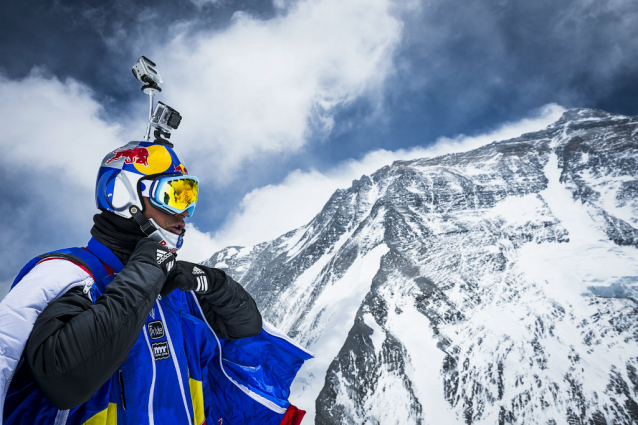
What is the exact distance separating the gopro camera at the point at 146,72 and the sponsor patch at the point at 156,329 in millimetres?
3098

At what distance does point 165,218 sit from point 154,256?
1.05 m

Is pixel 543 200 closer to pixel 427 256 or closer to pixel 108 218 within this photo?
pixel 427 256

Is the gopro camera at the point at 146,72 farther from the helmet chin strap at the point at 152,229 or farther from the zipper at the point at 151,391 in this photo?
the zipper at the point at 151,391

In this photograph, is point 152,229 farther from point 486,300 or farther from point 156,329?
point 486,300

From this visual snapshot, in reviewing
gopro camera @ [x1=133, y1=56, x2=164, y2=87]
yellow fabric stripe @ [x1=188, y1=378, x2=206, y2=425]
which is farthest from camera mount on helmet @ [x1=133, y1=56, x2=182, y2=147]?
yellow fabric stripe @ [x1=188, y1=378, x2=206, y2=425]

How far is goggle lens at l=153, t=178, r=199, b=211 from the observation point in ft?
11.2

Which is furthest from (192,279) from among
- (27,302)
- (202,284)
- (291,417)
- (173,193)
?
(291,417)

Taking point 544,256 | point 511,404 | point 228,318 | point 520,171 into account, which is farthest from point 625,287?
point 228,318

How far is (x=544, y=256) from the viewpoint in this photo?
235 feet

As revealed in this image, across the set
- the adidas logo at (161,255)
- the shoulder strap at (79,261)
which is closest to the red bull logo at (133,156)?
the shoulder strap at (79,261)

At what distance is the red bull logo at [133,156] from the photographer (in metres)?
3.39

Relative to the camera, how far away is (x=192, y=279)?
3043mm

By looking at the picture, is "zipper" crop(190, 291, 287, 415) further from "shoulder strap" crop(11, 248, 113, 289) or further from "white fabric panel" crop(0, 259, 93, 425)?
"white fabric panel" crop(0, 259, 93, 425)

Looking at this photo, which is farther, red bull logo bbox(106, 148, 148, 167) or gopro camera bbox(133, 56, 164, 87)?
gopro camera bbox(133, 56, 164, 87)
